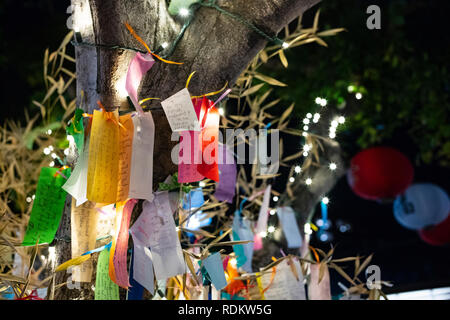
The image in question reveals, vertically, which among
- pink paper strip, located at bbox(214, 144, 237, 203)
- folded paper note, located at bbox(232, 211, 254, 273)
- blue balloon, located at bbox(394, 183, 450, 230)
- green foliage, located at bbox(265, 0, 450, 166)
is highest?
green foliage, located at bbox(265, 0, 450, 166)

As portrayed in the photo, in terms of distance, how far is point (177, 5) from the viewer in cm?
88

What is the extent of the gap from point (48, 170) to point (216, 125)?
347 mm

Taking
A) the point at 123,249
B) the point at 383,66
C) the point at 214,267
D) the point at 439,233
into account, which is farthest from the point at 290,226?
the point at 439,233

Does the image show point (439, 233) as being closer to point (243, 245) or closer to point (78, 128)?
point (243, 245)

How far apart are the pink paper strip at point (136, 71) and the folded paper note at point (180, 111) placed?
6cm

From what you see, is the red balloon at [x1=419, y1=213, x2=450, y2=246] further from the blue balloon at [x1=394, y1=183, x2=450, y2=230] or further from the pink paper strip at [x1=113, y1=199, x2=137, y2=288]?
the pink paper strip at [x1=113, y1=199, x2=137, y2=288]

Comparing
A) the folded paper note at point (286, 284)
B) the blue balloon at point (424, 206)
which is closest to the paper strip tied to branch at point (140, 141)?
the folded paper note at point (286, 284)

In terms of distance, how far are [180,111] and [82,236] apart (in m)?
0.30

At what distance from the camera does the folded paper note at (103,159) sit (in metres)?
0.77

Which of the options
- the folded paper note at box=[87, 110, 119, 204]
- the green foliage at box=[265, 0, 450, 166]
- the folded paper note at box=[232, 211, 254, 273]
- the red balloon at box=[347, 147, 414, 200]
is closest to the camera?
the folded paper note at box=[87, 110, 119, 204]

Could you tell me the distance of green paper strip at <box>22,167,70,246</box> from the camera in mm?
897

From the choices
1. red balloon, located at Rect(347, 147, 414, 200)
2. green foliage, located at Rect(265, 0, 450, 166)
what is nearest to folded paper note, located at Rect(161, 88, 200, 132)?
green foliage, located at Rect(265, 0, 450, 166)

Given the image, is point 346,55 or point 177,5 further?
point 346,55

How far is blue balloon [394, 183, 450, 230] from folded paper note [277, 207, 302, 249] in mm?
2552
